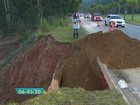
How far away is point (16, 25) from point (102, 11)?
8539 centimetres

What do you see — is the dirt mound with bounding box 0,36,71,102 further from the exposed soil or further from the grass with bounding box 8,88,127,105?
the grass with bounding box 8,88,127,105

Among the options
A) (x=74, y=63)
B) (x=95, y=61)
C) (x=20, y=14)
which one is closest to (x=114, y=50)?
(x=95, y=61)

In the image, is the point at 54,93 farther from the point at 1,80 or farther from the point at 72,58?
the point at 1,80

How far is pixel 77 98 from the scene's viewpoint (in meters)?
7.35

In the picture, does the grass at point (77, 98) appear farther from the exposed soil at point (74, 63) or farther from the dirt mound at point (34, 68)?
the dirt mound at point (34, 68)

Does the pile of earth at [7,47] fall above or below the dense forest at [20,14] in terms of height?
below

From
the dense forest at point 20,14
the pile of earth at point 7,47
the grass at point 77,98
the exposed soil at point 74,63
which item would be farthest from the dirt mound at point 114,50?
the dense forest at point 20,14

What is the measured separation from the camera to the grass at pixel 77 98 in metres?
7.06

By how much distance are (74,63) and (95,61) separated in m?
0.93

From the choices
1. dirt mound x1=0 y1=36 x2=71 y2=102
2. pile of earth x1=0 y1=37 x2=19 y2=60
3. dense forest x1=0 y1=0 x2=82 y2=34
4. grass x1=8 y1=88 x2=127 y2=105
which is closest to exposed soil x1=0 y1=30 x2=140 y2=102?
dirt mound x1=0 y1=36 x2=71 y2=102

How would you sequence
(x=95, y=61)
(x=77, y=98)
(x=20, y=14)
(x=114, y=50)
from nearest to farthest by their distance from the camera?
(x=77, y=98) < (x=95, y=61) < (x=114, y=50) < (x=20, y=14)

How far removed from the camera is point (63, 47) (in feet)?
56.4

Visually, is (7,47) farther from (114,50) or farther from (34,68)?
(114,50)

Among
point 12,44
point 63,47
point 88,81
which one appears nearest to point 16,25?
point 12,44
